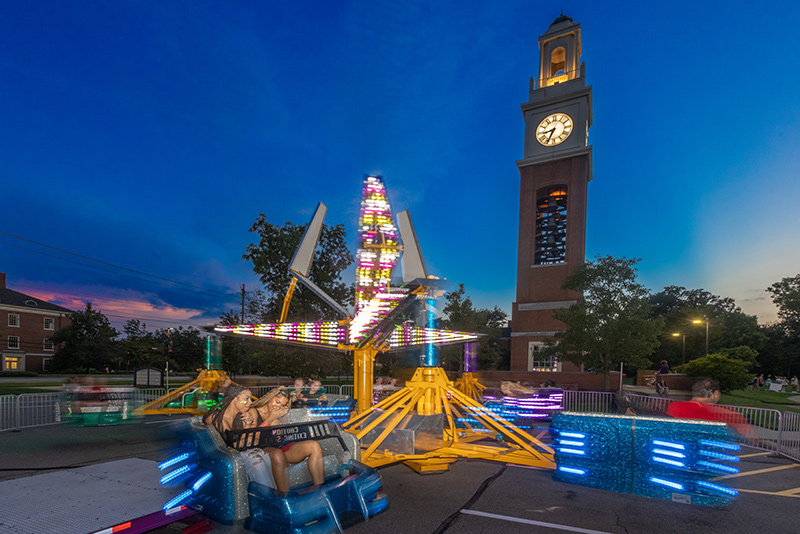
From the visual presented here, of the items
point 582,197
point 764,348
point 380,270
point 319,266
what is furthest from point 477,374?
point 764,348

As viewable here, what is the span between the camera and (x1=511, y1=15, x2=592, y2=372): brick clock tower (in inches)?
1148

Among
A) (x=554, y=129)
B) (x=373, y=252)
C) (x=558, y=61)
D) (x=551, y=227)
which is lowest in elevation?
(x=373, y=252)

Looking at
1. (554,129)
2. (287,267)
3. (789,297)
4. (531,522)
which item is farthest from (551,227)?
(531,522)

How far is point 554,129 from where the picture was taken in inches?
1219

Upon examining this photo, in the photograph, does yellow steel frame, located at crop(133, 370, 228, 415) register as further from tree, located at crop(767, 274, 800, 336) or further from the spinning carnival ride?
tree, located at crop(767, 274, 800, 336)

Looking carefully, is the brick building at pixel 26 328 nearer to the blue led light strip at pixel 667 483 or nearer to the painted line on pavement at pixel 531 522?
the painted line on pavement at pixel 531 522

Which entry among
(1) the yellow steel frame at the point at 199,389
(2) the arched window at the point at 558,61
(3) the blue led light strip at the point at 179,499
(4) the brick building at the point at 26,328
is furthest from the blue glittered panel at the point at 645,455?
(4) the brick building at the point at 26,328

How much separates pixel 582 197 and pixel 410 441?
2679 centimetres

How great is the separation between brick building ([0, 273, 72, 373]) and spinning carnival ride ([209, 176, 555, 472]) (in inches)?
1981

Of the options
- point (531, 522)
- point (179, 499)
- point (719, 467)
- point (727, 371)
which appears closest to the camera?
point (179, 499)

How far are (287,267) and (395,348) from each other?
1068 cm

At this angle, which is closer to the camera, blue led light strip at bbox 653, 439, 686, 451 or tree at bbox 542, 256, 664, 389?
blue led light strip at bbox 653, 439, 686, 451

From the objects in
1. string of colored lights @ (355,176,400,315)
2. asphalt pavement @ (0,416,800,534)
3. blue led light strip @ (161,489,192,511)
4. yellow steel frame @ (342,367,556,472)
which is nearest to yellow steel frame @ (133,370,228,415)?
asphalt pavement @ (0,416,800,534)

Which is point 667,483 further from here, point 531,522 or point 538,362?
point 538,362
